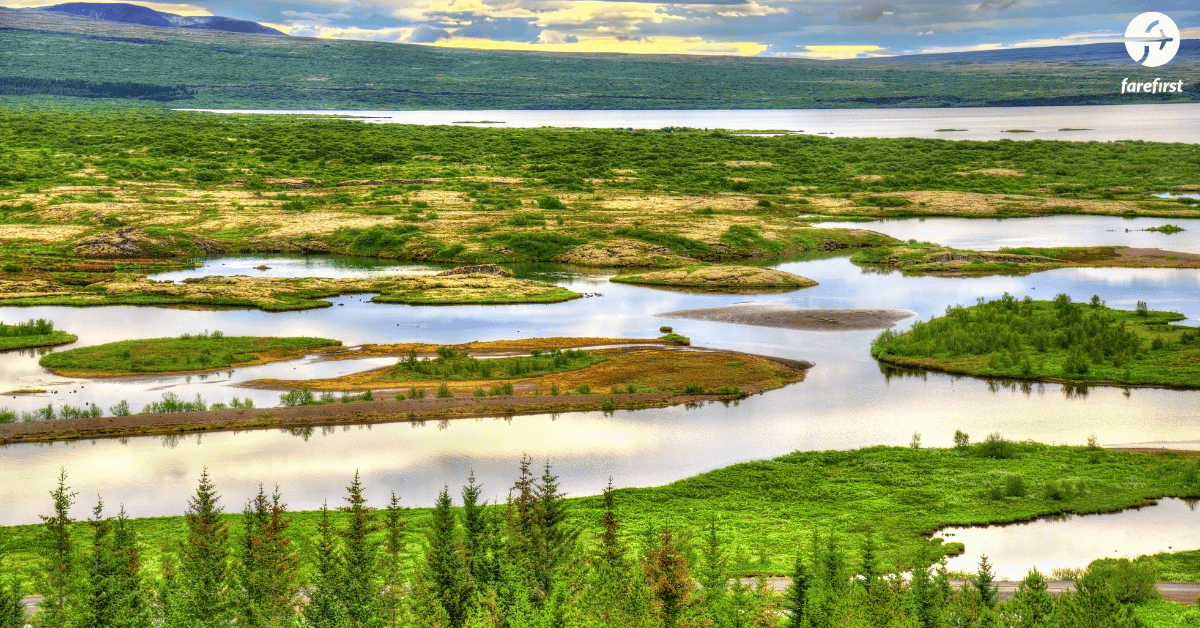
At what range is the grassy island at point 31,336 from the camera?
7994cm

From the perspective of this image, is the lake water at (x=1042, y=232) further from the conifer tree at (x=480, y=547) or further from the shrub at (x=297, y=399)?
the conifer tree at (x=480, y=547)

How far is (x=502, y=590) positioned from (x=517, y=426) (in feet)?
93.8

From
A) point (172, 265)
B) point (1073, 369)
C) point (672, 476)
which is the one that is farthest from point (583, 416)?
point (172, 265)

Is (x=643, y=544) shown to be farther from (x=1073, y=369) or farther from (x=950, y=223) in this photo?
(x=950, y=223)

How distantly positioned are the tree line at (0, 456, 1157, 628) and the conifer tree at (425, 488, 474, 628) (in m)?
0.04

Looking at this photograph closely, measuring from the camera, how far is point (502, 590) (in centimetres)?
3322

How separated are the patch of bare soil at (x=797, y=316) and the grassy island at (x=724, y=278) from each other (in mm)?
10986

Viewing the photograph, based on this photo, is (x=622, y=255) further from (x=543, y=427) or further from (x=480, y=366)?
(x=543, y=427)

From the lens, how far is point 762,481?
5219 cm

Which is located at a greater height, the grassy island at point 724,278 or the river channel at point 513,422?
the grassy island at point 724,278

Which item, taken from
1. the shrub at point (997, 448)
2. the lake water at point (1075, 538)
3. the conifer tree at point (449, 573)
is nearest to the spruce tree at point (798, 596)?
the conifer tree at point (449, 573)

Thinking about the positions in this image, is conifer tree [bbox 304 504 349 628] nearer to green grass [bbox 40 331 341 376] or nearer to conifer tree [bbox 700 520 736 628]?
conifer tree [bbox 700 520 736 628]

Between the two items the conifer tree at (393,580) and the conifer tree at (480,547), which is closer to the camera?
the conifer tree at (393,580)

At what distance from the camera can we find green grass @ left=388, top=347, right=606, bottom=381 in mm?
71062
